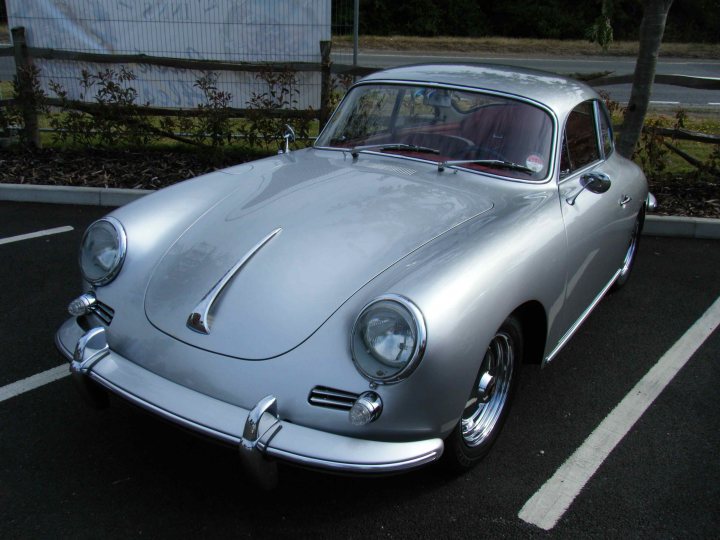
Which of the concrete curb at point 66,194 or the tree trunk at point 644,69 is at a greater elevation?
the tree trunk at point 644,69

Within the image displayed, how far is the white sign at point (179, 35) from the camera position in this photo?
309 inches

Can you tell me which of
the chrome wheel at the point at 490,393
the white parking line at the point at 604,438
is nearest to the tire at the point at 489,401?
the chrome wheel at the point at 490,393

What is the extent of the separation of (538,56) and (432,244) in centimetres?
2014

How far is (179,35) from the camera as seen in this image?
8.50 m

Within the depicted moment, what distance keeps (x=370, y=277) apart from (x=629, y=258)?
9.77ft

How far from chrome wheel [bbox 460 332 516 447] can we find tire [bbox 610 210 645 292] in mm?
2061

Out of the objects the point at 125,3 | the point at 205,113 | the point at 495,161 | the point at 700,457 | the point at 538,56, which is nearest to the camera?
the point at 700,457

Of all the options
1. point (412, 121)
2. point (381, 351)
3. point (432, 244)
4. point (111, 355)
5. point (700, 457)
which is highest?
point (412, 121)

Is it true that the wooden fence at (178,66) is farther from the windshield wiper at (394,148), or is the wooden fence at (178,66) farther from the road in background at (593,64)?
the road in background at (593,64)

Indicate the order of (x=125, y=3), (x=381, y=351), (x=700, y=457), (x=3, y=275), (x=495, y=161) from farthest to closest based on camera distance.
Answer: (x=125, y=3), (x=3, y=275), (x=495, y=161), (x=700, y=457), (x=381, y=351)

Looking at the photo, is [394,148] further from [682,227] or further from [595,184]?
[682,227]

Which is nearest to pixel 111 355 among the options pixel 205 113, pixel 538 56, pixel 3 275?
pixel 3 275

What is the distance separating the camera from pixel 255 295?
253 cm

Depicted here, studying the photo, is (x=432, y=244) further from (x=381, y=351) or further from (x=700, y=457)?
(x=700, y=457)
